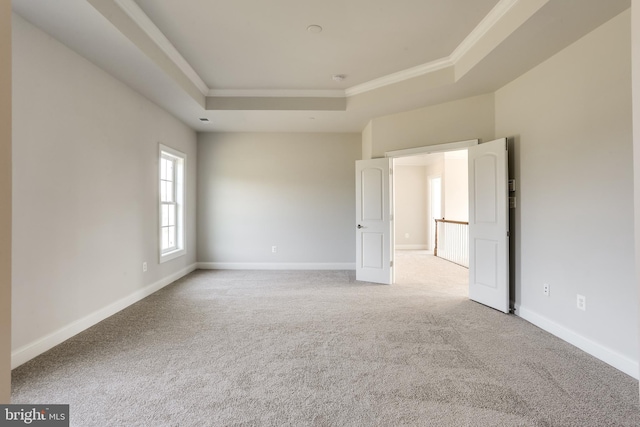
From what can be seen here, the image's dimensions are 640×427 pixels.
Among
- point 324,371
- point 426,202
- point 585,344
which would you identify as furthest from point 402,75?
point 426,202

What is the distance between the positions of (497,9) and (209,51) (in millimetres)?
2780

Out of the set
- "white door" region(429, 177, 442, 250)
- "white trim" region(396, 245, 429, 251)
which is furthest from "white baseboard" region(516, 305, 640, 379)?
"white trim" region(396, 245, 429, 251)

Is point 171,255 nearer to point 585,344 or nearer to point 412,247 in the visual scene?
point 585,344

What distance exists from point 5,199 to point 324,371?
6.36 feet

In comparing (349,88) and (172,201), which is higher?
(349,88)

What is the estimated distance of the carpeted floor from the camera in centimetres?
169

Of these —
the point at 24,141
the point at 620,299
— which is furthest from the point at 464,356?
the point at 24,141

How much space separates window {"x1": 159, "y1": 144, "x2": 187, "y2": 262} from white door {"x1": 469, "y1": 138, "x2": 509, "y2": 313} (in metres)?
4.25

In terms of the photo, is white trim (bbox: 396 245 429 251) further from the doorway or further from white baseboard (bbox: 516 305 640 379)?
white baseboard (bbox: 516 305 640 379)

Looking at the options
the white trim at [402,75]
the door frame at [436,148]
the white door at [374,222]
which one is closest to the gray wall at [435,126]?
the door frame at [436,148]

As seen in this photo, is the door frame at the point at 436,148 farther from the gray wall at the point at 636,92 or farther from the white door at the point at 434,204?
the white door at the point at 434,204

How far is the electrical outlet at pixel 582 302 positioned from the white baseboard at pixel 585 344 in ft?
0.76

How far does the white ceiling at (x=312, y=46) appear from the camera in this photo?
7.71 ft

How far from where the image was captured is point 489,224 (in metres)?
3.48
